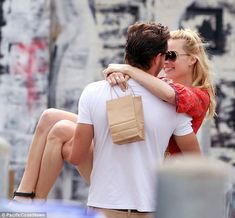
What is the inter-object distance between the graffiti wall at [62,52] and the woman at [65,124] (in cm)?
443

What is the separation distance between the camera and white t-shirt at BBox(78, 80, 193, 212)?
4.50 metres

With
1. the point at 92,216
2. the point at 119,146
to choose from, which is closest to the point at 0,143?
the point at 92,216

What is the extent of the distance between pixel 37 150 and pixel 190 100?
97cm

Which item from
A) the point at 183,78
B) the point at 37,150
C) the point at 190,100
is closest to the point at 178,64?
the point at 183,78

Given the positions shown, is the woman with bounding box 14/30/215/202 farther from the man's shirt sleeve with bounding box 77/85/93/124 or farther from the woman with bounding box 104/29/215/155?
the man's shirt sleeve with bounding box 77/85/93/124

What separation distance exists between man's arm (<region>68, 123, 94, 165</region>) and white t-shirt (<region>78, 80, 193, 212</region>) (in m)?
0.03

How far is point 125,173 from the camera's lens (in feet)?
14.8

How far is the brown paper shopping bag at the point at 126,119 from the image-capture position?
4426 millimetres

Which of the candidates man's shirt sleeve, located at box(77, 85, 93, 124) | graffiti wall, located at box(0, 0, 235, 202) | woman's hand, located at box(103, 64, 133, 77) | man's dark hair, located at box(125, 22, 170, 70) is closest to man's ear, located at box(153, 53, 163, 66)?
man's dark hair, located at box(125, 22, 170, 70)

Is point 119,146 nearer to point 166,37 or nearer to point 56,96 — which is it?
point 166,37

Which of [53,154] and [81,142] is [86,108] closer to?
[81,142]

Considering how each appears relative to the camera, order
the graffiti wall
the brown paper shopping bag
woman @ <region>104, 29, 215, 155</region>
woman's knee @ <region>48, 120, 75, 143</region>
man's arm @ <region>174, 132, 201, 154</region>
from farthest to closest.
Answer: the graffiti wall → woman's knee @ <region>48, 120, 75, 143</region> → man's arm @ <region>174, 132, 201, 154</region> → woman @ <region>104, 29, 215, 155</region> → the brown paper shopping bag

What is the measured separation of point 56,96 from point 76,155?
500 cm

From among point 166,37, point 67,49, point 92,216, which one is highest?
point 67,49
